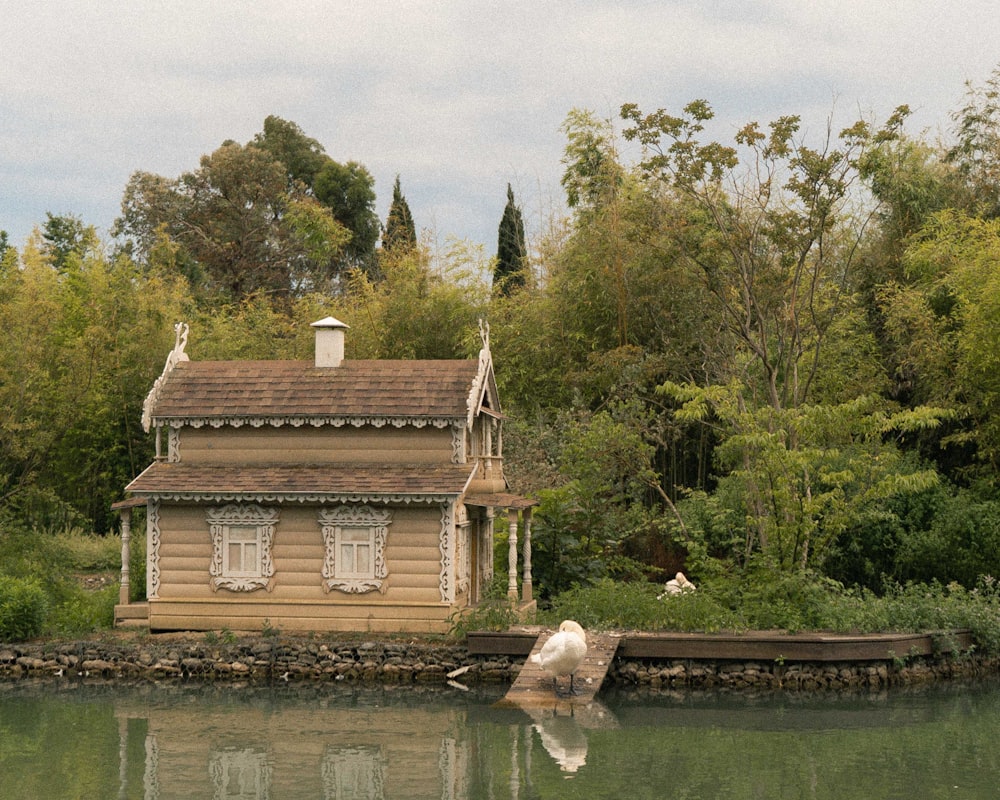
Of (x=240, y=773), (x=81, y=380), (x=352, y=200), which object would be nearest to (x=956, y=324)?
(x=240, y=773)

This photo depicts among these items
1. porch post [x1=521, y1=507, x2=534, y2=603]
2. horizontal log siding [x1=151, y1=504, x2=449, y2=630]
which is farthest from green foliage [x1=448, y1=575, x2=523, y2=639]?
porch post [x1=521, y1=507, x2=534, y2=603]

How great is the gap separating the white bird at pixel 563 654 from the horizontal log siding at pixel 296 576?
10.2ft

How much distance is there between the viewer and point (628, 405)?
83.9ft

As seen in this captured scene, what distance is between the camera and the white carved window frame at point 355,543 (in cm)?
1884

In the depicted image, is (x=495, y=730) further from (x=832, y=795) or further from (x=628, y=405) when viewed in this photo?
(x=628, y=405)

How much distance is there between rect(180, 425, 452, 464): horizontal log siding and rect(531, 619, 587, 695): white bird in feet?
14.2

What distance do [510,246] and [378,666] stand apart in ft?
64.8

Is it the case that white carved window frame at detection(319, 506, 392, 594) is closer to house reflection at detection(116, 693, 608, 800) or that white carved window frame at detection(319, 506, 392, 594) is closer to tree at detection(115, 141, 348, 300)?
house reflection at detection(116, 693, 608, 800)

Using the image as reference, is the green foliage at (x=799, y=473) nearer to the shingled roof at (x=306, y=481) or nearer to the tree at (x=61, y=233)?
the shingled roof at (x=306, y=481)

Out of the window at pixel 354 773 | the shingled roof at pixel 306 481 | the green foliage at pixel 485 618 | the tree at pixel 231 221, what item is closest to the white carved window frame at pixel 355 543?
the shingled roof at pixel 306 481

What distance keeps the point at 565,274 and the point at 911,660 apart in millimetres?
13264

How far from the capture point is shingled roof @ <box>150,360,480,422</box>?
63.6ft

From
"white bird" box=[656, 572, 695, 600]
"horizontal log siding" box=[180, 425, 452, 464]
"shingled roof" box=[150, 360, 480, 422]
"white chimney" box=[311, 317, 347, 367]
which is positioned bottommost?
"white bird" box=[656, 572, 695, 600]

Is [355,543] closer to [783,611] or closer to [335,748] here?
[335,748]
